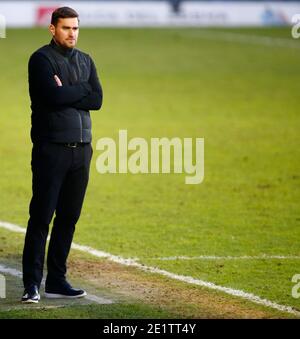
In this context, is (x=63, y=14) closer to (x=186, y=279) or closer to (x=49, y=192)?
(x=49, y=192)

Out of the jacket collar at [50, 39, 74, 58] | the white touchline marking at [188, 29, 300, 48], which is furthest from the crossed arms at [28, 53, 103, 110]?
the white touchline marking at [188, 29, 300, 48]

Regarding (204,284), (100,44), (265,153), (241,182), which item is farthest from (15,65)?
(204,284)

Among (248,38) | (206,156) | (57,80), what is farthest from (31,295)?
(248,38)

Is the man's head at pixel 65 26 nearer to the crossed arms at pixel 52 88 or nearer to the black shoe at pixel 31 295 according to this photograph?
the crossed arms at pixel 52 88

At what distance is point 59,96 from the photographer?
9.32 meters

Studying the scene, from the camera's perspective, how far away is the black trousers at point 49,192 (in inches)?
372

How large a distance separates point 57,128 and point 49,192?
524mm

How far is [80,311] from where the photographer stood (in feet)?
30.2

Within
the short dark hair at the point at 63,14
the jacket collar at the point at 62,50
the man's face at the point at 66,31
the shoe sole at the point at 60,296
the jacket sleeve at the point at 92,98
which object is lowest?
the shoe sole at the point at 60,296

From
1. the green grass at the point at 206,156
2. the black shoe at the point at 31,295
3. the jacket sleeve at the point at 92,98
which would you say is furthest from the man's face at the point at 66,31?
the green grass at the point at 206,156

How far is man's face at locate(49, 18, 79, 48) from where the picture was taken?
367 inches

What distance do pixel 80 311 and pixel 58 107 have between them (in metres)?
1.64

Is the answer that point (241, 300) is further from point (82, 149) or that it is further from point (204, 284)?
point (82, 149)
